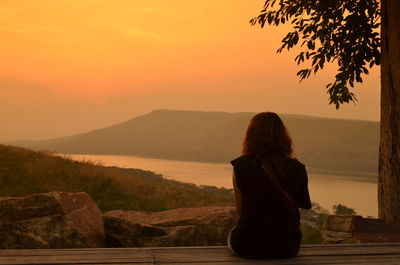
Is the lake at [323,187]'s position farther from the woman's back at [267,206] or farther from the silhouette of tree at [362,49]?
the woman's back at [267,206]

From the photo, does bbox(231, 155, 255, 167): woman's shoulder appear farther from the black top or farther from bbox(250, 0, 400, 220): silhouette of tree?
bbox(250, 0, 400, 220): silhouette of tree

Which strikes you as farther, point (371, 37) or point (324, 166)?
point (324, 166)

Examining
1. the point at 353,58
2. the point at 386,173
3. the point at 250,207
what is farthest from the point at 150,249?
the point at 353,58

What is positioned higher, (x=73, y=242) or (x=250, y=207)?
(x=250, y=207)

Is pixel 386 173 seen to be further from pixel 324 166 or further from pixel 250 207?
pixel 324 166

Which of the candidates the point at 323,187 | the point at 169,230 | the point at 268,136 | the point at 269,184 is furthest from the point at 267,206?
the point at 323,187

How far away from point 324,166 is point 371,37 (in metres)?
153

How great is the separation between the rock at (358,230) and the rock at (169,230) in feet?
6.34

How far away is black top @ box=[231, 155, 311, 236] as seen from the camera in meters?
6.05

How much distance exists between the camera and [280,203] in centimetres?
607

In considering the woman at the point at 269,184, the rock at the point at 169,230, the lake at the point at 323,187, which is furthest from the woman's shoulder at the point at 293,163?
the lake at the point at 323,187

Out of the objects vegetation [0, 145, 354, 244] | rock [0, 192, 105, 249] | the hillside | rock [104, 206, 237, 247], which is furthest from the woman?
the hillside

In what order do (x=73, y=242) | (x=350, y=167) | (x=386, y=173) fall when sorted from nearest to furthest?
(x=73, y=242), (x=386, y=173), (x=350, y=167)

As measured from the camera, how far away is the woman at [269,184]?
603 centimetres
